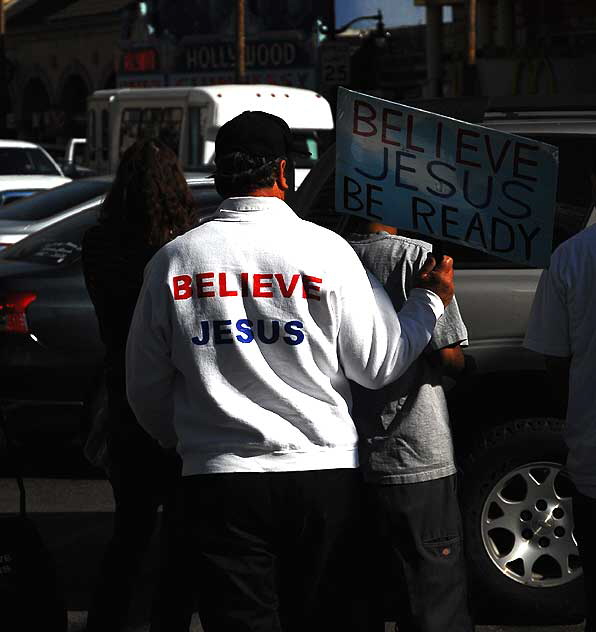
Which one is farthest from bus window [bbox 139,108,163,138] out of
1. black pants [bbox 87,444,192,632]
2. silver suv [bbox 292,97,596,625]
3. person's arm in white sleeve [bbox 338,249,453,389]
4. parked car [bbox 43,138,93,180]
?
person's arm in white sleeve [bbox 338,249,453,389]

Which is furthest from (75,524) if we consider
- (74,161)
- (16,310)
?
(74,161)

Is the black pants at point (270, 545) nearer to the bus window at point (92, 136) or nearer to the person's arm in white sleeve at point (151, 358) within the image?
the person's arm in white sleeve at point (151, 358)

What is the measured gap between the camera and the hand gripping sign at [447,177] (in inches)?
135

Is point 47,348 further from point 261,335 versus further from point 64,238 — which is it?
point 261,335

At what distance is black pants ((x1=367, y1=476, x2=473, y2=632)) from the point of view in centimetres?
363

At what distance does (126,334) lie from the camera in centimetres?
445

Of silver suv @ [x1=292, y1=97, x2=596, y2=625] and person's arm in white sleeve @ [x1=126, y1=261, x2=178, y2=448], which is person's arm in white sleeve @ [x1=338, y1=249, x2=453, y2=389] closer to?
person's arm in white sleeve @ [x1=126, y1=261, x2=178, y2=448]

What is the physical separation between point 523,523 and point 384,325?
1.91 metres

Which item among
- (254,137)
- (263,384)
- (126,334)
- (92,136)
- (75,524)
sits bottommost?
(75,524)

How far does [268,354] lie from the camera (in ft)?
10.2

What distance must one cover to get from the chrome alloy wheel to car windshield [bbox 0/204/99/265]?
352 cm

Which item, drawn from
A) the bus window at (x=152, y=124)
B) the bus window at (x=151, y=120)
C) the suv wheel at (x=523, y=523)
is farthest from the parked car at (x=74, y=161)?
the suv wheel at (x=523, y=523)

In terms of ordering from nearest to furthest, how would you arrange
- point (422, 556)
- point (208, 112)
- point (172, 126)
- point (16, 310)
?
1. point (422, 556)
2. point (16, 310)
3. point (208, 112)
4. point (172, 126)

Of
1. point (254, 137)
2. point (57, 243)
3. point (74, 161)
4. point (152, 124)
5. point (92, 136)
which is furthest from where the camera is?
→ point (74, 161)
